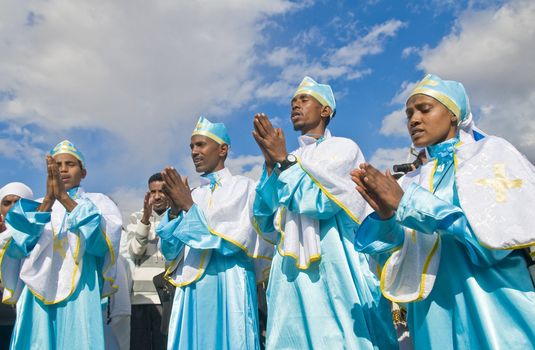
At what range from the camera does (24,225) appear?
458 centimetres

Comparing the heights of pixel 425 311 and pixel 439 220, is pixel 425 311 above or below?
below

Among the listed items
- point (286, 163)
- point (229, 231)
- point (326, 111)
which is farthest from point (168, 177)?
point (326, 111)

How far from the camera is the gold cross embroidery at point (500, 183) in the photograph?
2.60m

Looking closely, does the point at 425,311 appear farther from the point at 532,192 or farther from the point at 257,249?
the point at 257,249

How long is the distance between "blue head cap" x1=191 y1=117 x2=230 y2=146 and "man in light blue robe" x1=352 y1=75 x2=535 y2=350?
9.01 feet

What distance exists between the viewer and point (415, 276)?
9.50 feet

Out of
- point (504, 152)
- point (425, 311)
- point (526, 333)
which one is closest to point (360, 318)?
point (425, 311)

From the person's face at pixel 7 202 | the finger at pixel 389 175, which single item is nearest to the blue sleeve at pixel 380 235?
the finger at pixel 389 175

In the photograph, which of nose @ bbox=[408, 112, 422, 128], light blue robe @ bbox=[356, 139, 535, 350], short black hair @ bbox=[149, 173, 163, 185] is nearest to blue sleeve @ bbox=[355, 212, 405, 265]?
light blue robe @ bbox=[356, 139, 535, 350]

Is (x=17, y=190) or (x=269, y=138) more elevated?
(x=17, y=190)

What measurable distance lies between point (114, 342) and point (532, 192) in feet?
14.0

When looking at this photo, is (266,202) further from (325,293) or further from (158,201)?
(158,201)

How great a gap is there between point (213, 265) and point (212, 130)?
153 cm

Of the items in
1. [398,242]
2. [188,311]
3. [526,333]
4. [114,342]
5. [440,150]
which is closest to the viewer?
[526,333]
